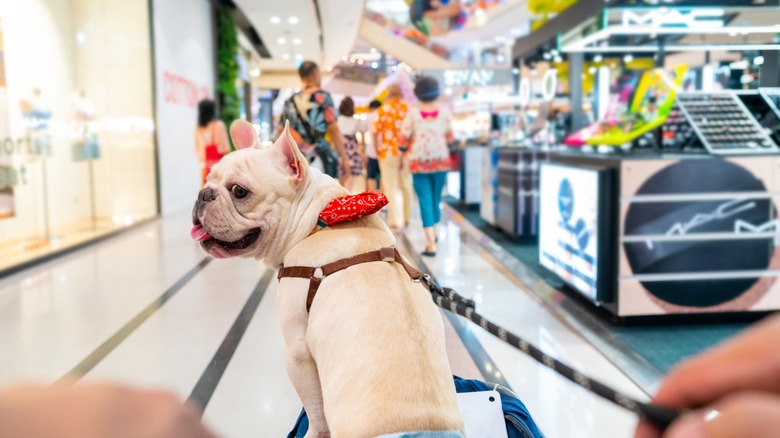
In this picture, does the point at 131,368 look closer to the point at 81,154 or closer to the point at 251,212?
the point at 251,212

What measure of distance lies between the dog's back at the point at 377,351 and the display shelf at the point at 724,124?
3.06 metres

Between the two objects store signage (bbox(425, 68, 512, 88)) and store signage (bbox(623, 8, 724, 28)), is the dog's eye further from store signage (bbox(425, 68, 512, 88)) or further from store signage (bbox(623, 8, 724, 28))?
store signage (bbox(425, 68, 512, 88))

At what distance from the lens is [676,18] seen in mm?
4465

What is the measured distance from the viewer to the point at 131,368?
302 centimetres

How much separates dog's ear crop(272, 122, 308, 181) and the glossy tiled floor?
1.19 meters

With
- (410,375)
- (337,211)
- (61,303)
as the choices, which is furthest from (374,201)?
(61,303)

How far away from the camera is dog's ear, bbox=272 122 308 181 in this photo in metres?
1.52

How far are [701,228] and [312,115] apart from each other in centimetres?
281

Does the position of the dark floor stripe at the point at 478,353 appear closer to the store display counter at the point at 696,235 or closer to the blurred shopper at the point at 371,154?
the store display counter at the point at 696,235

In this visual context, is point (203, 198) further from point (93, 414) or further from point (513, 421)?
point (93, 414)

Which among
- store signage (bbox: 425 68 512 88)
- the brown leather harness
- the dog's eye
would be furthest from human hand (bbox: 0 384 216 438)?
store signage (bbox: 425 68 512 88)

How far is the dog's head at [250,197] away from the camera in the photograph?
5.02 ft

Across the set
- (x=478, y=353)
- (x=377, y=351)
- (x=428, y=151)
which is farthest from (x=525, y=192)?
(x=377, y=351)

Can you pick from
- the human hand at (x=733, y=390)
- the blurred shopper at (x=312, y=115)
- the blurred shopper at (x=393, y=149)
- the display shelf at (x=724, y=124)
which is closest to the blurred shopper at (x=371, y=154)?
the blurred shopper at (x=393, y=149)
